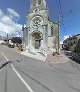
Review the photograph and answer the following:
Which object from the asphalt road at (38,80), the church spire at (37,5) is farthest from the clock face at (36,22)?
the asphalt road at (38,80)

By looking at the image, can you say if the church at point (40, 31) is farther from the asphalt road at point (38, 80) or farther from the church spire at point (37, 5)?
the asphalt road at point (38, 80)

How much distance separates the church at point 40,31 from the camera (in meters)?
36.3

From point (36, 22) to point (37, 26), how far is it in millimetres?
1062

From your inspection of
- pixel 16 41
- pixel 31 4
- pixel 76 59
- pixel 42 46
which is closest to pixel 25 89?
pixel 76 59

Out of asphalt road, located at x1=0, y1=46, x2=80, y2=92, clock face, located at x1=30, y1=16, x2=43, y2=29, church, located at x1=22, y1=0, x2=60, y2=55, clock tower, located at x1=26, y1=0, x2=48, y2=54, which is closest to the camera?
asphalt road, located at x1=0, y1=46, x2=80, y2=92

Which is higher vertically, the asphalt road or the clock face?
the clock face

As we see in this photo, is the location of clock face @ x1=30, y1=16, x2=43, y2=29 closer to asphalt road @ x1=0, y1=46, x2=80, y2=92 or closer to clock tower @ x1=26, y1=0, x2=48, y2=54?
clock tower @ x1=26, y1=0, x2=48, y2=54

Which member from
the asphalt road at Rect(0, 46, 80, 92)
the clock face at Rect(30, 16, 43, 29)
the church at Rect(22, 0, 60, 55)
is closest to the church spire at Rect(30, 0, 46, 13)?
the church at Rect(22, 0, 60, 55)

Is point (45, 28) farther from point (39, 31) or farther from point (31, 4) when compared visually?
point (31, 4)

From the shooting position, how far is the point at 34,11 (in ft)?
128

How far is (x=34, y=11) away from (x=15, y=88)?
32424 mm

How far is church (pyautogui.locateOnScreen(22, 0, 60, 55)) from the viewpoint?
119ft

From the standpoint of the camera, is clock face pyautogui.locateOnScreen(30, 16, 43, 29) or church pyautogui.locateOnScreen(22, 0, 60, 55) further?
clock face pyautogui.locateOnScreen(30, 16, 43, 29)

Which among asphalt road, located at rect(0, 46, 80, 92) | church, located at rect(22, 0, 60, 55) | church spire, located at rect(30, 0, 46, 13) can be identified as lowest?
asphalt road, located at rect(0, 46, 80, 92)
